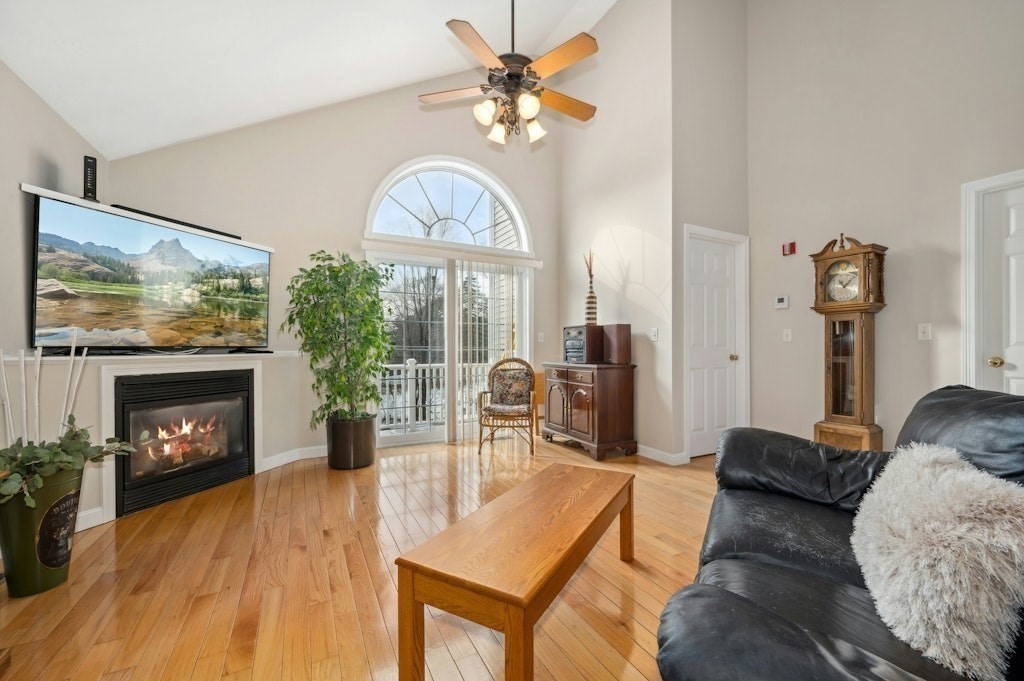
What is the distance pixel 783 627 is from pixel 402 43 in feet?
13.8

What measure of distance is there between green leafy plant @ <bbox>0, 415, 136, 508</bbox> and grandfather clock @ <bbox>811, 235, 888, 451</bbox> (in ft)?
15.0

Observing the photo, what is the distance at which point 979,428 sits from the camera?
126 centimetres

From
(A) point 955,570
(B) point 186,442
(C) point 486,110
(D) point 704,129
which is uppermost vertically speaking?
(D) point 704,129

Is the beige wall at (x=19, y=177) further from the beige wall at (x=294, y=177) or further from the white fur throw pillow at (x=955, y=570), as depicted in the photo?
the white fur throw pillow at (x=955, y=570)

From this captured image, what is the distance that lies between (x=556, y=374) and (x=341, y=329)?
2142 mm

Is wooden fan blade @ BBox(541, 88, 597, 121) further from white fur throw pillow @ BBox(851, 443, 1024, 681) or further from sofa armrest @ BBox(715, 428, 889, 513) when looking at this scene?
white fur throw pillow @ BBox(851, 443, 1024, 681)

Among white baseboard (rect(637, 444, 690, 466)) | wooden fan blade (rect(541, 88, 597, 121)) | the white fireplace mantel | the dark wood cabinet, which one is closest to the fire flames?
the white fireplace mantel

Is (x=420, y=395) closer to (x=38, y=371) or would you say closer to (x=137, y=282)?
(x=137, y=282)

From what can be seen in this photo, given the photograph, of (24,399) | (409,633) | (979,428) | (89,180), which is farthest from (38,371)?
(979,428)

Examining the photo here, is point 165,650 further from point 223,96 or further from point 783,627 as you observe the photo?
point 223,96

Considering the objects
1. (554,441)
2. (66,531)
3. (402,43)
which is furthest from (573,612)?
(402,43)

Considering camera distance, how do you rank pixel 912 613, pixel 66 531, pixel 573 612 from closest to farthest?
1. pixel 912 613
2. pixel 573 612
3. pixel 66 531

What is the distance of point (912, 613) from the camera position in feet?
2.74

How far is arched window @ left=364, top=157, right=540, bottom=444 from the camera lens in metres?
4.43
